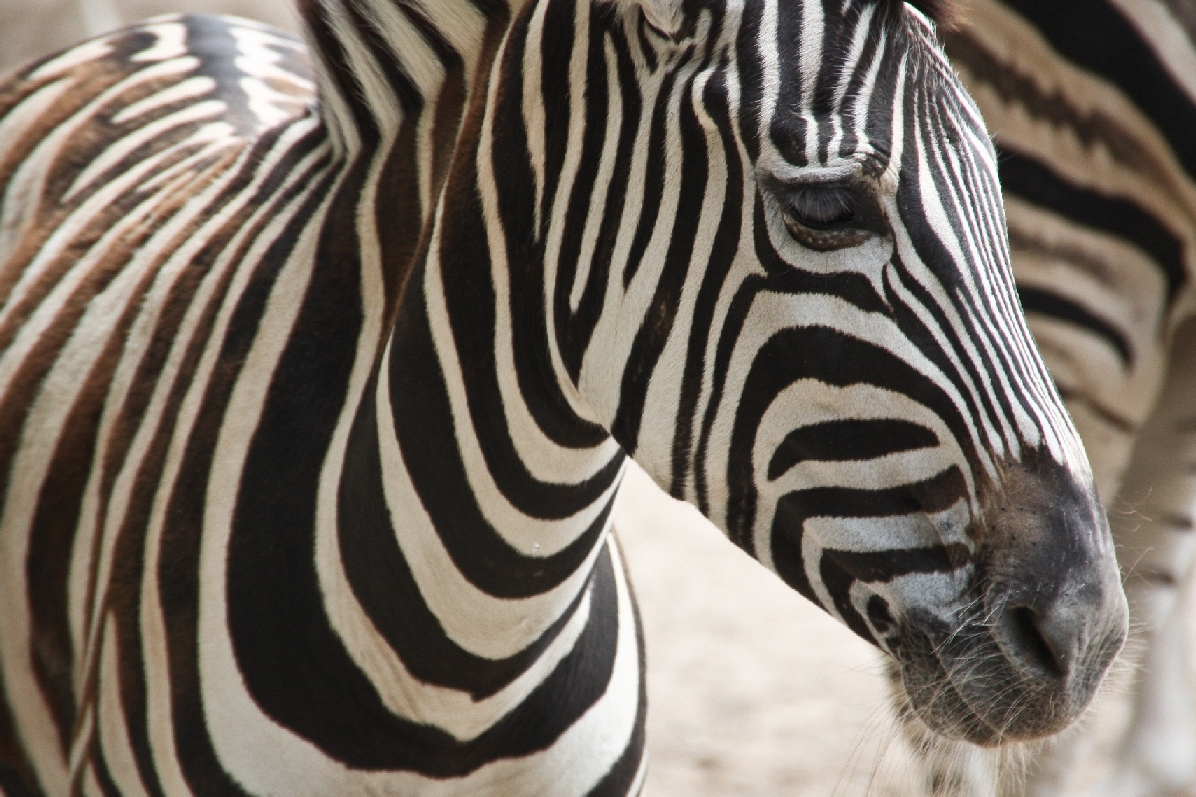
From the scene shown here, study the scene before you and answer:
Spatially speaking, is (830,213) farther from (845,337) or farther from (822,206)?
(845,337)

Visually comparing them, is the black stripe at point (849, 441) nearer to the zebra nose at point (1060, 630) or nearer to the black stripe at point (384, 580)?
the zebra nose at point (1060, 630)

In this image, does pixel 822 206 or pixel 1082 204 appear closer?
pixel 822 206

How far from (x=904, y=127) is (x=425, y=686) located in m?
1.17

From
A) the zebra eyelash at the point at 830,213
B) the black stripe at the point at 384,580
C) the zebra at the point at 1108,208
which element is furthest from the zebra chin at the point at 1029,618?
the zebra at the point at 1108,208

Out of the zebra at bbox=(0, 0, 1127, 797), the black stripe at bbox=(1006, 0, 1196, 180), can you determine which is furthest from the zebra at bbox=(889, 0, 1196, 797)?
the zebra at bbox=(0, 0, 1127, 797)

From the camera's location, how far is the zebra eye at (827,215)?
1.44m

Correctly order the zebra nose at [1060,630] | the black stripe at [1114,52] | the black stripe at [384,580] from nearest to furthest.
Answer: the zebra nose at [1060,630] → the black stripe at [384,580] → the black stripe at [1114,52]

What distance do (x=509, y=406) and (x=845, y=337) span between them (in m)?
0.58

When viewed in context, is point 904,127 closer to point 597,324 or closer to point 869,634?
point 597,324

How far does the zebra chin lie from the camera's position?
4.60ft

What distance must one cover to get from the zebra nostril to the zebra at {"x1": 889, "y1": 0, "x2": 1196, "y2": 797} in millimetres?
1704

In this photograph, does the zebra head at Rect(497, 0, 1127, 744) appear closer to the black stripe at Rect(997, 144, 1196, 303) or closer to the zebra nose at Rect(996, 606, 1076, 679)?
the zebra nose at Rect(996, 606, 1076, 679)

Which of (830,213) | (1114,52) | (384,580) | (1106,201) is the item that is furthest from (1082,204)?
(384,580)

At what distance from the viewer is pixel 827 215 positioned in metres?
1.45
